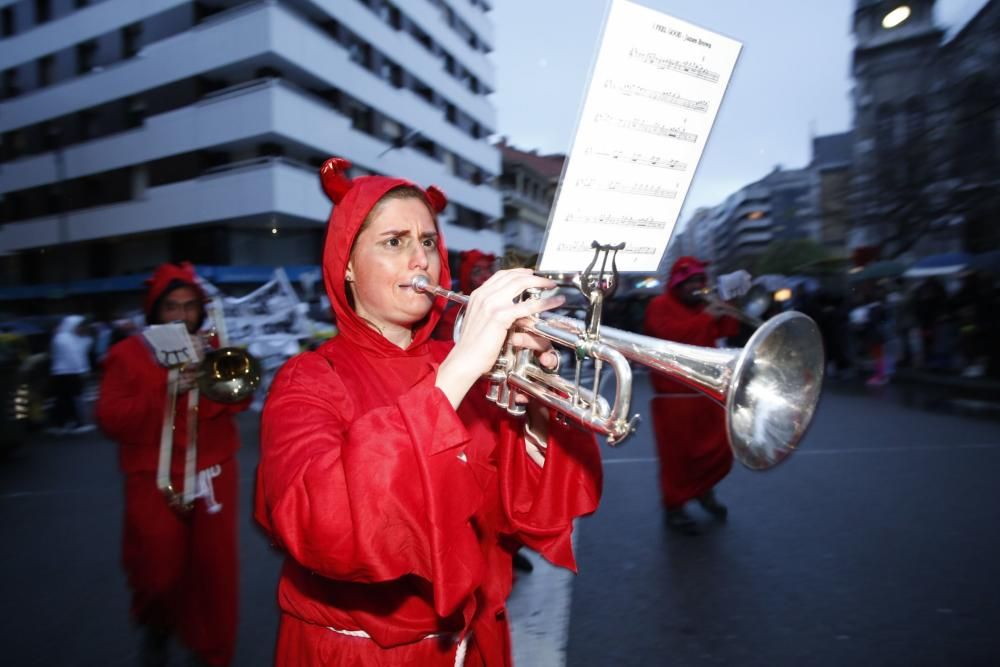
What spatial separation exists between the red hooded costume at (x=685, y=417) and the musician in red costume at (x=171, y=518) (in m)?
3.28

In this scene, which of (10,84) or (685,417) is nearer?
(685,417)

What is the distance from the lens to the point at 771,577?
379cm

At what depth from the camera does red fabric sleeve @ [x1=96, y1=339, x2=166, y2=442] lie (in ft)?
Answer: 9.87

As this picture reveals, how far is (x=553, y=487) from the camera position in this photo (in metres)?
1.68

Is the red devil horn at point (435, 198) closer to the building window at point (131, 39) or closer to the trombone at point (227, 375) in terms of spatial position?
the trombone at point (227, 375)

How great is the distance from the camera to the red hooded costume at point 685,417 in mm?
4848

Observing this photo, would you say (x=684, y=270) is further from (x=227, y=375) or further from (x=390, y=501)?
(x=390, y=501)

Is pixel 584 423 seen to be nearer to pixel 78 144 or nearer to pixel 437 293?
pixel 437 293

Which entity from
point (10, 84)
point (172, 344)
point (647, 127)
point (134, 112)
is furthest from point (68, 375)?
point (10, 84)

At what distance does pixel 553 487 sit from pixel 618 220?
0.75 meters

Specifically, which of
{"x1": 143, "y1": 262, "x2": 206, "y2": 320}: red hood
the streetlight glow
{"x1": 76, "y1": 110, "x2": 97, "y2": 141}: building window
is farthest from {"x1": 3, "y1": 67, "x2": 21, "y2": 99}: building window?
the streetlight glow

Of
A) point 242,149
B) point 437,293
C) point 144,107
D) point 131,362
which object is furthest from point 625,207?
point 144,107

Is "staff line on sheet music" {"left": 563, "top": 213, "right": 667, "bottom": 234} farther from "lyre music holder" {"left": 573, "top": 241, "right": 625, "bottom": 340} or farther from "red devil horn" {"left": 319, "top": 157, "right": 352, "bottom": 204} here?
"red devil horn" {"left": 319, "top": 157, "right": 352, "bottom": 204}

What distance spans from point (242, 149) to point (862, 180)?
784 inches
